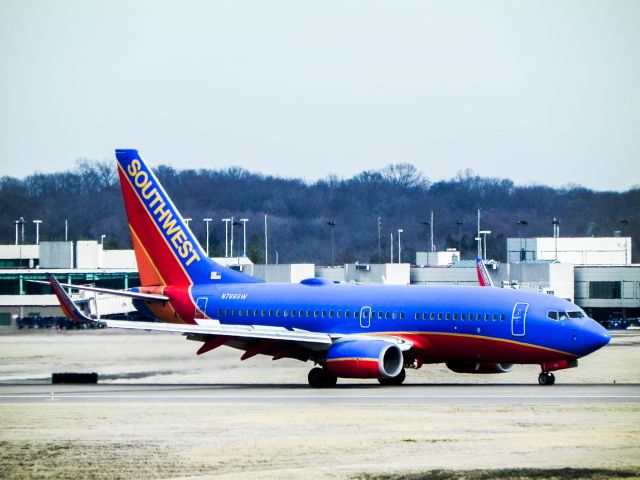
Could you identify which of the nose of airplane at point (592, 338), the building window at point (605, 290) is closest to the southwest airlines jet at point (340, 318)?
the nose of airplane at point (592, 338)

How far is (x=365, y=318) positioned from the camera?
5741cm

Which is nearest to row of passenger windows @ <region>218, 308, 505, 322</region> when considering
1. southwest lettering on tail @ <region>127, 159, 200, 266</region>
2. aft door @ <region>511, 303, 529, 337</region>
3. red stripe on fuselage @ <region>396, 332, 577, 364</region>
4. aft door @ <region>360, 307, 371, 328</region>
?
aft door @ <region>360, 307, 371, 328</region>

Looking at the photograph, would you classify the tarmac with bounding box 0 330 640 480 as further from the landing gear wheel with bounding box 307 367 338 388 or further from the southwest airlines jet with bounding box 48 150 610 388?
the southwest airlines jet with bounding box 48 150 610 388

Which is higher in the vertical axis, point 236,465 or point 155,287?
point 155,287

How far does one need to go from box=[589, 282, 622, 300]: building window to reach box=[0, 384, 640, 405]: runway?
77811 millimetres

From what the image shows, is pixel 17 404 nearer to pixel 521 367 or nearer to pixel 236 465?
pixel 236 465

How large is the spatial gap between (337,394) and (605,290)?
281 ft

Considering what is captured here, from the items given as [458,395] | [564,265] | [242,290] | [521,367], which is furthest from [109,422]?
[564,265]

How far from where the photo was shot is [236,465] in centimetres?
3111

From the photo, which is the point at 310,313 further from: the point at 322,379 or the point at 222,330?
the point at 222,330

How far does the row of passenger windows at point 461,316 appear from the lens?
54.5 meters

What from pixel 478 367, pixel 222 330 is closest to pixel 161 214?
pixel 222 330

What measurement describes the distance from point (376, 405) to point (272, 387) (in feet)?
38.3

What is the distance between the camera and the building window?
131 meters
